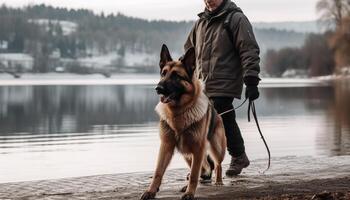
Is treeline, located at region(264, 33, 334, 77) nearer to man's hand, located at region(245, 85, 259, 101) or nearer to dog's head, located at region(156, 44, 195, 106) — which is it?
man's hand, located at region(245, 85, 259, 101)

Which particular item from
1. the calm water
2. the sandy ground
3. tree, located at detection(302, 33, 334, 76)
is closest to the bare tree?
tree, located at detection(302, 33, 334, 76)

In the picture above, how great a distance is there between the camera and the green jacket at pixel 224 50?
808cm

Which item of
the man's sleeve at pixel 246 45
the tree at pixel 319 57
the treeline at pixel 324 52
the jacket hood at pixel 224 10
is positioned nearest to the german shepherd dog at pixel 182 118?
the man's sleeve at pixel 246 45

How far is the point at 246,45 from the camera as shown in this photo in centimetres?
803

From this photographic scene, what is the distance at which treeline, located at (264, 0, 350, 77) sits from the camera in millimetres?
68681

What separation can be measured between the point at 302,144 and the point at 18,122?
10972 millimetres

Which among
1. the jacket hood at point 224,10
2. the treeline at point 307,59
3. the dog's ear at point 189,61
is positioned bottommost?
the treeline at point 307,59

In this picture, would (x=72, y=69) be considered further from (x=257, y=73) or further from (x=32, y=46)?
(x=257, y=73)

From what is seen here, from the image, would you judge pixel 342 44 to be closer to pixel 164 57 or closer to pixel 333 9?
pixel 333 9

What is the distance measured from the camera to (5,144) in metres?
15.5

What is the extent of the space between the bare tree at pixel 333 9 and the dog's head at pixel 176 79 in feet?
251

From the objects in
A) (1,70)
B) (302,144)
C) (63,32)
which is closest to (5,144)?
(302,144)

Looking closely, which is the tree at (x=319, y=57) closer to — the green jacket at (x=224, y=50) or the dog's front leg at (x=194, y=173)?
the green jacket at (x=224, y=50)

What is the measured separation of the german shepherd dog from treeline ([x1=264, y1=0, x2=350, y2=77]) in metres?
63.1
